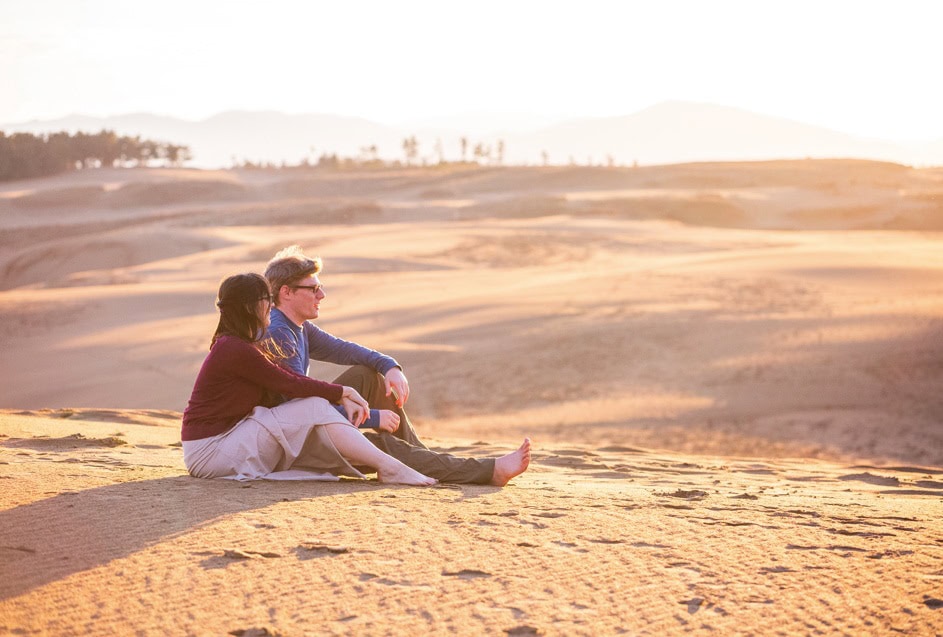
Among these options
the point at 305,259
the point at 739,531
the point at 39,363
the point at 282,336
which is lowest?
the point at 39,363

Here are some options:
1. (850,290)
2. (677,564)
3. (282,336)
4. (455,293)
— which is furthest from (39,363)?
(677,564)

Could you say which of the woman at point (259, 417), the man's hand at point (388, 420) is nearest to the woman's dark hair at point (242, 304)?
the woman at point (259, 417)

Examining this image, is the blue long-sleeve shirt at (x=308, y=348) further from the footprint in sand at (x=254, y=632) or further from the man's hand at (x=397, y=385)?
the footprint in sand at (x=254, y=632)

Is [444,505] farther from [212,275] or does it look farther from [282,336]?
[212,275]

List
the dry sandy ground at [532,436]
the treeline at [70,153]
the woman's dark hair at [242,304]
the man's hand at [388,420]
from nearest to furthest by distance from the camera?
the dry sandy ground at [532,436] < the woman's dark hair at [242,304] < the man's hand at [388,420] < the treeline at [70,153]

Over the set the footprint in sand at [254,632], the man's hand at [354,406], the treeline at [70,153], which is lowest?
the footprint in sand at [254,632]

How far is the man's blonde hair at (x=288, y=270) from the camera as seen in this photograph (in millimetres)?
5832

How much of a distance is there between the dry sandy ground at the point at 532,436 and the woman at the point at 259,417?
0.15m

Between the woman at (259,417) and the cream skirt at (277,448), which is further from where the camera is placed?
the cream skirt at (277,448)

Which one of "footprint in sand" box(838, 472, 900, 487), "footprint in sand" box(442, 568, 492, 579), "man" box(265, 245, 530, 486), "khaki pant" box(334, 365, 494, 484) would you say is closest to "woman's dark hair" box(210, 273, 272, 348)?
"man" box(265, 245, 530, 486)

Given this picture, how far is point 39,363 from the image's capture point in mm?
17250

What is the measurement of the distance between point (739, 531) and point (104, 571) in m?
2.79

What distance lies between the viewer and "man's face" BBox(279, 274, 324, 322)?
5812 mm

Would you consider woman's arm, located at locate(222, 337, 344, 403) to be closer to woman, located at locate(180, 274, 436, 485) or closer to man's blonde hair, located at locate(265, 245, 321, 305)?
woman, located at locate(180, 274, 436, 485)
